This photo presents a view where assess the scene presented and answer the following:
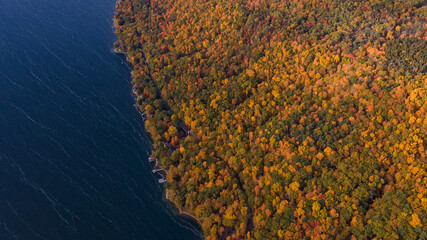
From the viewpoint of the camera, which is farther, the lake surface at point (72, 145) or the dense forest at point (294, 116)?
the lake surface at point (72, 145)

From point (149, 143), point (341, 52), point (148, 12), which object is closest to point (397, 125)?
point (341, 52)

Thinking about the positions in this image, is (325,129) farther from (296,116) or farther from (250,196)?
(250,196)

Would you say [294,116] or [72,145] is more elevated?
[72,145]

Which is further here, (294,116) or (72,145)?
(72,145)

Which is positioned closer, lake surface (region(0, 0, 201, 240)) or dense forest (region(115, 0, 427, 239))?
dense forest (region(115, 0, 427, 239))
